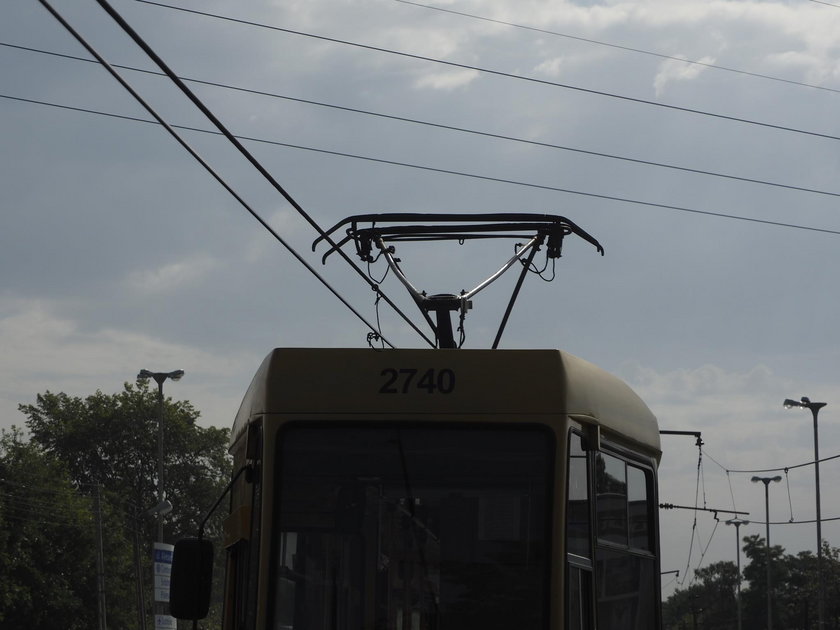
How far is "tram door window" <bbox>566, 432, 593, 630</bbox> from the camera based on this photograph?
6.21 meters

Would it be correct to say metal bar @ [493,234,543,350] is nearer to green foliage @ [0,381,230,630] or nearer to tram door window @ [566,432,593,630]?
tram door window @ [566,432,593,630]

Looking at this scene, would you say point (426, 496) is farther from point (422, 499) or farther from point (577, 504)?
point (577, 504)

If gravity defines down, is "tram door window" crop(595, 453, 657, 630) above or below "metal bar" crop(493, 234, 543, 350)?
below

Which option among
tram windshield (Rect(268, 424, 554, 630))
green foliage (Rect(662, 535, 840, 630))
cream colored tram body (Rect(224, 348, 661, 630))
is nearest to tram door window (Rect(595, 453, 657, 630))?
cream colored tram body (Rect(224, 348, 661, 630))

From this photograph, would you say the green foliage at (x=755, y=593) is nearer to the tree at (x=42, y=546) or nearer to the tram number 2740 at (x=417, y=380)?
the tree at (x=42, y=546)

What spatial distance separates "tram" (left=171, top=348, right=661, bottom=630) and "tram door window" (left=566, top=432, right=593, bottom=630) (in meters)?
0.01

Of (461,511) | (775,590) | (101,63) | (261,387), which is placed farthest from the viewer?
(775,590)

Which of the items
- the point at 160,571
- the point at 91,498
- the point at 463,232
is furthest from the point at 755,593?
the point at 463,232

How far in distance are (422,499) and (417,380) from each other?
2.05 feet

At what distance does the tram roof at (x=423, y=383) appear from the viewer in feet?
21.3

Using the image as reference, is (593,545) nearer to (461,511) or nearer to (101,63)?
(461,511)

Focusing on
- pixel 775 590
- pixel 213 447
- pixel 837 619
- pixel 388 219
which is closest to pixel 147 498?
pixel 213 447

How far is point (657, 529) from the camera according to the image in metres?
7.64

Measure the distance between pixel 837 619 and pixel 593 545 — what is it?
257 ft
